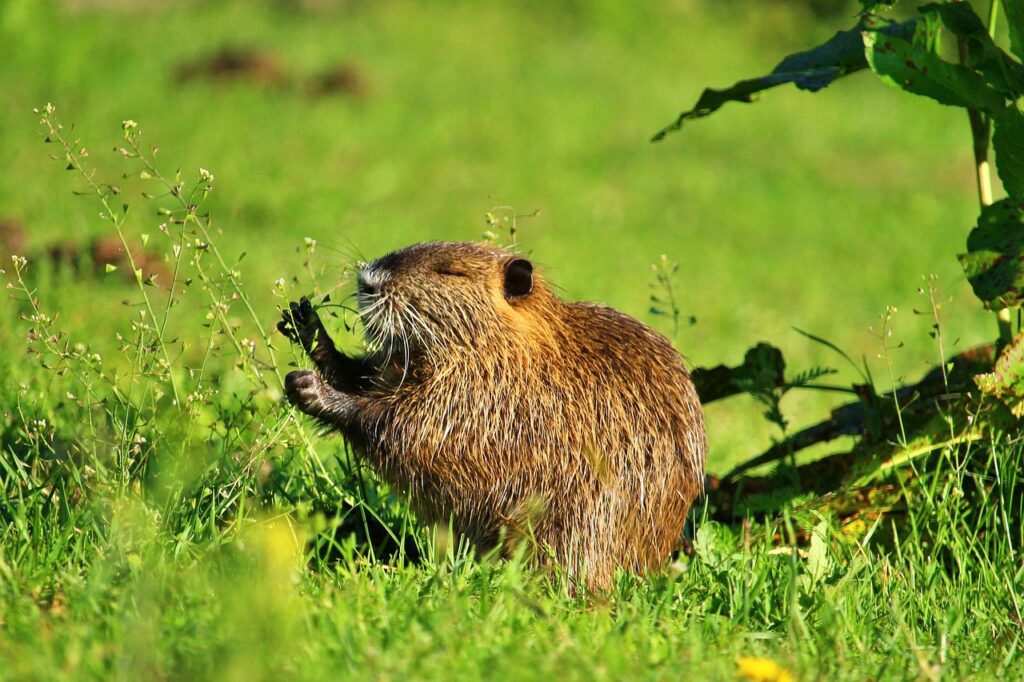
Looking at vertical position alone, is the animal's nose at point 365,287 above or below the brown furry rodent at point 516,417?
above

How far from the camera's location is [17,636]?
2225 mm

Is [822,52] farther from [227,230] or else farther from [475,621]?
[227,230]

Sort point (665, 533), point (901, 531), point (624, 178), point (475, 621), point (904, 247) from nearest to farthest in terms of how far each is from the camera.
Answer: point (475, 621)
point (665, 533)
point (901, 531)
point (904, 247)
point (624, 178)

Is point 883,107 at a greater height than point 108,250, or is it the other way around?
point 883,107

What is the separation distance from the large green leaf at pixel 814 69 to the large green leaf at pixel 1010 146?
434 millimetres

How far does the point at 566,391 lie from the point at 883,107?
37.6 ft

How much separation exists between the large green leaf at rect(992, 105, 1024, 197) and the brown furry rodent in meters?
1.13

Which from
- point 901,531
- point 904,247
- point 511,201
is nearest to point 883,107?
point 904,247

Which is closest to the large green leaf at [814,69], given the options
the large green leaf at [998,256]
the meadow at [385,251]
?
the large green leaf at [998,256]

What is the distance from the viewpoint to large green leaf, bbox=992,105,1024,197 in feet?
11.4

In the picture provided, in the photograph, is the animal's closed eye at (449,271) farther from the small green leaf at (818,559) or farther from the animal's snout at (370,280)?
the small green leaf at (818,559)

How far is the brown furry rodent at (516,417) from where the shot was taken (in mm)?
3199

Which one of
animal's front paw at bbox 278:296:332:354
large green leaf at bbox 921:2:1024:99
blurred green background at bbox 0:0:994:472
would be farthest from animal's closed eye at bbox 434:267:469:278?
blurred green background at bbox 0:0:994:472

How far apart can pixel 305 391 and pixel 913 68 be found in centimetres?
198
